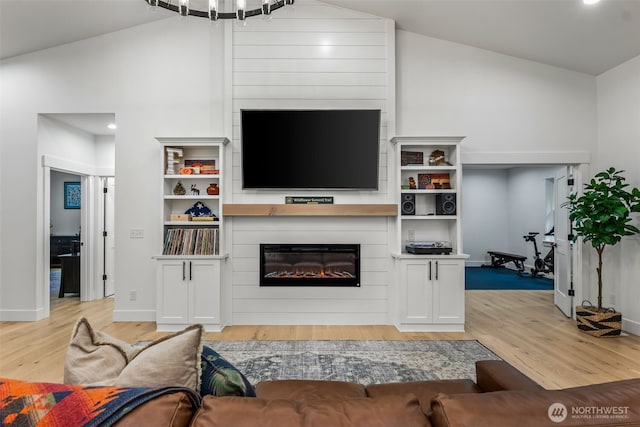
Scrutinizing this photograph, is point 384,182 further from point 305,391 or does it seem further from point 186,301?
point 305,391

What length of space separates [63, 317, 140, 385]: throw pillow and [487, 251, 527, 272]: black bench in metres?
8.24

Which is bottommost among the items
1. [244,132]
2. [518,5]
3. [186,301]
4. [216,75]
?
[186,301]

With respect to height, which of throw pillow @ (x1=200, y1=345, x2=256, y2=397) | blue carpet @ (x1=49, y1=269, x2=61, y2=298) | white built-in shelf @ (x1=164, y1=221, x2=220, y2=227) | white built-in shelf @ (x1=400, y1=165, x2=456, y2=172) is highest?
white built-in shelf @ (x1=400, y1=165, x2=456, y2=172)

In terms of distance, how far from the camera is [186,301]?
3.99 m

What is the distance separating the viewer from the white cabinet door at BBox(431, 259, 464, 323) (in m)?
4.01

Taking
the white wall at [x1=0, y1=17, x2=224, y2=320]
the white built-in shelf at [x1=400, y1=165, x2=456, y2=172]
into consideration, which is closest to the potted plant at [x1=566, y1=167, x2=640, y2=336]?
the white built-in shelf at [x1=400, y1=165, x2=456, y2=172]

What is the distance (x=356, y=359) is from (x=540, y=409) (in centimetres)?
251

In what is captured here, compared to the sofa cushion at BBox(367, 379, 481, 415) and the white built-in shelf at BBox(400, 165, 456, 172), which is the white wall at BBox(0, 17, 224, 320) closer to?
the white built-in shelf at BBox(400, 165, 456, 172)

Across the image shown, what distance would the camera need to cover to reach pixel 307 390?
1.63 meters

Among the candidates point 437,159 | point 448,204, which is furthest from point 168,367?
point 437,159

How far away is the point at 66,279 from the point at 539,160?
736 centimetres

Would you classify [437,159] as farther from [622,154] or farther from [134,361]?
[134,361]

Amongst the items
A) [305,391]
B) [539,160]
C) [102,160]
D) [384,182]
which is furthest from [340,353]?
[102,160]

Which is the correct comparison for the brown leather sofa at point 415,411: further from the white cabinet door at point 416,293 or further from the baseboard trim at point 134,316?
the baseboard trim at point 134,316
